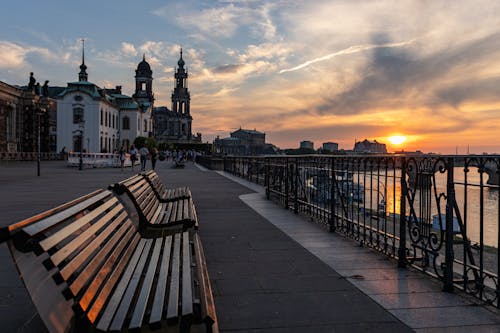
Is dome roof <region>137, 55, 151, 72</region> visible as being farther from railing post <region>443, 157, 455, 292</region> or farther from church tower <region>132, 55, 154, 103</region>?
railing post <region>443, 157, 455, 292</region>

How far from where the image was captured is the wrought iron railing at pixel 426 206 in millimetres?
4129

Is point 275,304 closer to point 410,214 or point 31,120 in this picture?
point 410,214

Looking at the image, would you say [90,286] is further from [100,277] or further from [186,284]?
[186,284]

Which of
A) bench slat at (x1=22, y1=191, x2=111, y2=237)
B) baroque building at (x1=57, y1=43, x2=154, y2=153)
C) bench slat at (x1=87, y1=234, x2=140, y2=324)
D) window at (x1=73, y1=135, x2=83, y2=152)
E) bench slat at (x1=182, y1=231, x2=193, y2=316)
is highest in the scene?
baroque building at (x1=57, y1=43, x2=154, y2=153)

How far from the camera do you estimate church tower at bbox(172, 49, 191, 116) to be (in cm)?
12606

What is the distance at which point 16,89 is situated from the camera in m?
56.5

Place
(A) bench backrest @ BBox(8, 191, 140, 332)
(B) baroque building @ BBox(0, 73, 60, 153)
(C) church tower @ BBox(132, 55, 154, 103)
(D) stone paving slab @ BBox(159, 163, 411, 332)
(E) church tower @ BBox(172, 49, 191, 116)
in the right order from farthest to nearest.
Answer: (E) church tower @ BBox(172, 49, 191, 116), (C) church tower @ BBox(132, 55, 154, 103), (B) baroque building @ BBox(0, 73, 60, 153), (D) stone paving slab @ BBox(159, 163, 411, 332), (A) bench backrest @ BBox(8, 191, 140, 332)

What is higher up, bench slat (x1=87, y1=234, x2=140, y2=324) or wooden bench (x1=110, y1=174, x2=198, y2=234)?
wooden bench (x1=110, y1=174, x2=198, y2=234)

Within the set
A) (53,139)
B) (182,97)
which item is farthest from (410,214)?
(182,97)

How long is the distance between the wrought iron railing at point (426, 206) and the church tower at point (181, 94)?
122 m

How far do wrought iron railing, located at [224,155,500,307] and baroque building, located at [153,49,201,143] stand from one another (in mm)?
119252

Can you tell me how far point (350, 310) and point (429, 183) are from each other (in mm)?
1794

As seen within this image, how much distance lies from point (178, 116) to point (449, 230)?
126346 mm

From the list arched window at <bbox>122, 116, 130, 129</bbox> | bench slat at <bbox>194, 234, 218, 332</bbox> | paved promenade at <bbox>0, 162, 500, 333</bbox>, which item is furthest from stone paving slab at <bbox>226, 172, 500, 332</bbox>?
arched window at <bbox>122, 116, 130, 129</bbox>
